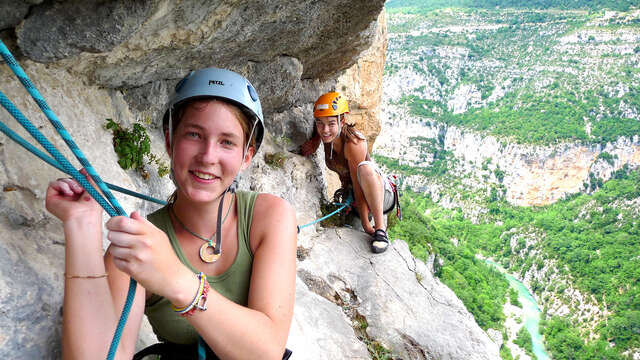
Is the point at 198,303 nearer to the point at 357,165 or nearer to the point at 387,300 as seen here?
the point at 387,300

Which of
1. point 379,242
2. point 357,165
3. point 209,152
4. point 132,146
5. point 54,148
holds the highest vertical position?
point 54,148

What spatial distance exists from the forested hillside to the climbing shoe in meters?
30.8

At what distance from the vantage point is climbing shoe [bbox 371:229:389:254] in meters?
5.34

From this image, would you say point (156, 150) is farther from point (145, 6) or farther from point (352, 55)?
point (352, 55)

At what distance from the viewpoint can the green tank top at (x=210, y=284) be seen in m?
1.64

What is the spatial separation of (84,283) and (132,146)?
7.09 feet

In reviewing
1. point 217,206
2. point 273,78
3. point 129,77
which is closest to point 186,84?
point 217,206

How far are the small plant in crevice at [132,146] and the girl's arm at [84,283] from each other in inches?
73.4

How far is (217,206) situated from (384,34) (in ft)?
41.5

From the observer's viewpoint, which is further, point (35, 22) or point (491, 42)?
point (491, 42)

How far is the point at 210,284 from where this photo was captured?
1646 mm

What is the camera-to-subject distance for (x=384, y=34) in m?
13.1

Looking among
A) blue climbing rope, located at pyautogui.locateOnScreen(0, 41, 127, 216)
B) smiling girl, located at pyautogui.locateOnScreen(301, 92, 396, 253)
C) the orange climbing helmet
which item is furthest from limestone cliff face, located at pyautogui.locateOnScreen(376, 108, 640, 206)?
blue climbing rope, located at pyautogui.locateOnScreen(0, 41, 127, 216)

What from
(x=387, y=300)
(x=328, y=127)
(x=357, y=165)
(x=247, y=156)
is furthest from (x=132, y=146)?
(x=387, y=300)
